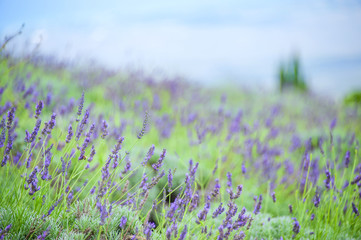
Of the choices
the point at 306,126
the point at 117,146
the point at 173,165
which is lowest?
the point at 306,126

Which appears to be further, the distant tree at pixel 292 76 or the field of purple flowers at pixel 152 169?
the distant tree at pixel 292 76

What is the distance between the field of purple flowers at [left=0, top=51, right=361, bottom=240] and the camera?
1.34 metres

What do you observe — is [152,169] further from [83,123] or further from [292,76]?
[292,76]

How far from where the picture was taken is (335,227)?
1805 mm

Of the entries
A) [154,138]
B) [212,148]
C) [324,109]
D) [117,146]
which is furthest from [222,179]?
[324,109]

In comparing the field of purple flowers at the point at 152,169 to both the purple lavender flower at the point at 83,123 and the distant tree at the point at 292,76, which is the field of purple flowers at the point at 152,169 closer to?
the purple lavender flower at the point at 83,123

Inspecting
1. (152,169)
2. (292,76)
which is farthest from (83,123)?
(292,76)

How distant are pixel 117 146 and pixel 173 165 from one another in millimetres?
1181

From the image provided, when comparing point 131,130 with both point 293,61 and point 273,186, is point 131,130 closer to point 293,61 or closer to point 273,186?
point 273,186

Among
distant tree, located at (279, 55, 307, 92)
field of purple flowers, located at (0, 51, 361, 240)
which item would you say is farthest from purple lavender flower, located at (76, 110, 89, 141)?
distant tree, located at (279, 55, 307, 92)

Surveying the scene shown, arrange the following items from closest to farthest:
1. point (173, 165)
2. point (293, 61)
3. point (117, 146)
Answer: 1. point (117, 146)
2. point (173, 165)
3. point (293, 61)

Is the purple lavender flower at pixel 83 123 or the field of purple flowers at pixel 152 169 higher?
the purple lavender flower at pixel 83 123

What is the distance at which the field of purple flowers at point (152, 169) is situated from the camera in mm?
1337

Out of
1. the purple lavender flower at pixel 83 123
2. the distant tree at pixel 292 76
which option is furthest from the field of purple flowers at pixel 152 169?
the distant tree at pixel 292 76
